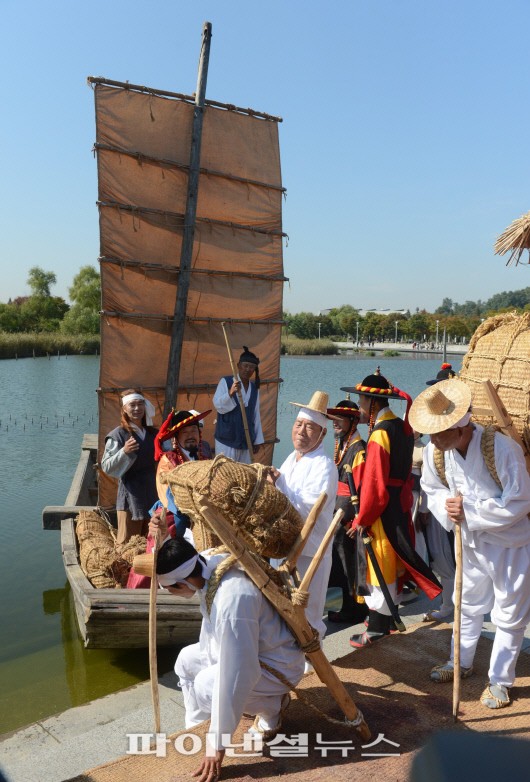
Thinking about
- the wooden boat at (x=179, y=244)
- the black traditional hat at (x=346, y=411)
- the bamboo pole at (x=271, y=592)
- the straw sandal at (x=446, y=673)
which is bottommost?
the straw sandal at (x=446, y=673)

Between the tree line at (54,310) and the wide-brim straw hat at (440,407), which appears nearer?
the wide-brim straw hat at (440,407)

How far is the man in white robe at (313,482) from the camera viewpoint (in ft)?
12.0

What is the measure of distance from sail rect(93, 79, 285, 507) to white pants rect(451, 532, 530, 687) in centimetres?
545

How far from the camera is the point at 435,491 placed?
369 centimetres

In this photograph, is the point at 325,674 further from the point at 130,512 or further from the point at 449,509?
the point at 130,512

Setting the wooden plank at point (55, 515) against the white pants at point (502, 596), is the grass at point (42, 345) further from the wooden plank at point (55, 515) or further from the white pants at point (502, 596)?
the white pants at point (502, 596)

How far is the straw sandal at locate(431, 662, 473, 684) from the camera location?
3617mm

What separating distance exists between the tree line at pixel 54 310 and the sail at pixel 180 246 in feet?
147

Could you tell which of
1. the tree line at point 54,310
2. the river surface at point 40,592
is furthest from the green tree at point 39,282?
the river surface at point 40,592

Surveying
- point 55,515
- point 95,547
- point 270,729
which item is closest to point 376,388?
point 270,729

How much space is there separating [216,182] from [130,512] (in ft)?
18.2

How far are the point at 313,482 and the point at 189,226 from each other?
609 cm

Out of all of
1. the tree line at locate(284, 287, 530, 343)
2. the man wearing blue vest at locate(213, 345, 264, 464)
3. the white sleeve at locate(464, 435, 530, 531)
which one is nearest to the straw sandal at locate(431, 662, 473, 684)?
the white sleeve at locate(464, 435, 530, 531)

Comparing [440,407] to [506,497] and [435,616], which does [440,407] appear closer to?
[506,497]
